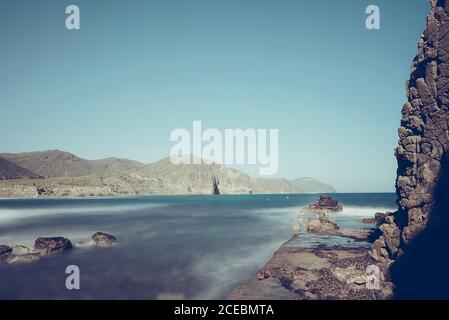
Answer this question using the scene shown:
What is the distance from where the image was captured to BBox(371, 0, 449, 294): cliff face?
82.3ft

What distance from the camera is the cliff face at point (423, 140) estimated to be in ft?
82.3

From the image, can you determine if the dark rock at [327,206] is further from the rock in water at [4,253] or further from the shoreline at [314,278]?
the rock in water at [4,253]

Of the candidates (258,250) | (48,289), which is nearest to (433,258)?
(258,250)

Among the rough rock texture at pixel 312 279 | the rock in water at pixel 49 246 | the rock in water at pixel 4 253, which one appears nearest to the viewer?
the rough rock texture at pixel 312 279

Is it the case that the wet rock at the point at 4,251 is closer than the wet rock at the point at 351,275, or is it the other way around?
the wet rock at the point at 351,275

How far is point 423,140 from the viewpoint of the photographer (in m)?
27.1

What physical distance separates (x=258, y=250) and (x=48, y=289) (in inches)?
915

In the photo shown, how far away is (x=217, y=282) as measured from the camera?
2477 cm

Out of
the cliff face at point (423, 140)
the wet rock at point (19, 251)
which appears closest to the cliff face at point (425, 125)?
the cliff face at point (423, 140)

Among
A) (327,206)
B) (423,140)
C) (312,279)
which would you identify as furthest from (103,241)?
(327,206)

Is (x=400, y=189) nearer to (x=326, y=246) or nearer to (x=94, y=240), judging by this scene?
(x=326, y=246)

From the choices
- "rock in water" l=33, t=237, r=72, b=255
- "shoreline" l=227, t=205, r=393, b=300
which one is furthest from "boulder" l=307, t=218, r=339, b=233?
"rock in water" l=33, t=237, r=72, b=255

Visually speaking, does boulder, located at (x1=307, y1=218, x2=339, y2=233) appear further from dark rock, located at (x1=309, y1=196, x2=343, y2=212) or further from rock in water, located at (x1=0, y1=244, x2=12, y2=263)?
dark rock, located at (x1=309, y1=196, x2=343, y2=212)

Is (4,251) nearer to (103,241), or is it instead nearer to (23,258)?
(23,258)
